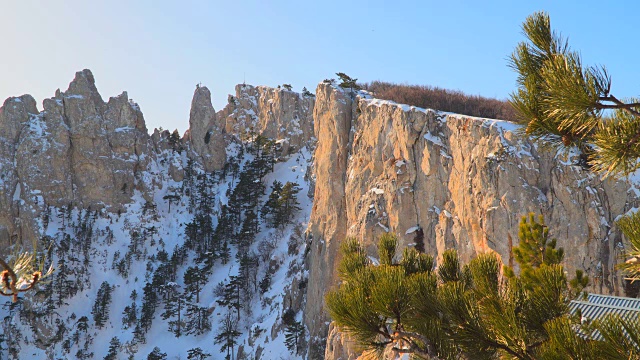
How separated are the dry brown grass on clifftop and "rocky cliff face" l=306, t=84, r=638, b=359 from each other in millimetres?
1692

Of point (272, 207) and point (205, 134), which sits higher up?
point (205, 134)

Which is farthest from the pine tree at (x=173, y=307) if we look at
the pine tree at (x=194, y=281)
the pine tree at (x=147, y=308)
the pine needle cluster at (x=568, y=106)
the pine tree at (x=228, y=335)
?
the pine needle cluster at (x=568, y=106)

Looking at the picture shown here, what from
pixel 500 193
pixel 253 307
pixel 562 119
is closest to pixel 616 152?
pixel 562 119

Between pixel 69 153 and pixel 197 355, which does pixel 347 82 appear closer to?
pixel 197 355

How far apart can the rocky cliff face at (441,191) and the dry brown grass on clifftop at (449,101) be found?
1.69 metres

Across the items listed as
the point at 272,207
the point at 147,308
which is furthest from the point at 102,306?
the point at 272,207

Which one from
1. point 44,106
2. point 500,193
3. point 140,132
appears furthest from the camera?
point 140,132

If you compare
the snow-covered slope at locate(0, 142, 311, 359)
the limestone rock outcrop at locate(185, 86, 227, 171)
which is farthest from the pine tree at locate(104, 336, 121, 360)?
the limestone rock outcrop at locate(185, 86, 227, 171)

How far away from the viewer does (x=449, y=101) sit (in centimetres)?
2602

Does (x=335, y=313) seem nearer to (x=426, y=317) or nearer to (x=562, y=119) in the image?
(x=426, y=317)

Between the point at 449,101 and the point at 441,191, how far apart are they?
6013 millimetres

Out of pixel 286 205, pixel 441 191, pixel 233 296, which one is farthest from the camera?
pixel 286 205

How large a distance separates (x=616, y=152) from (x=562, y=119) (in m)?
0.49

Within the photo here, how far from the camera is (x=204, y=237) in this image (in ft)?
183
